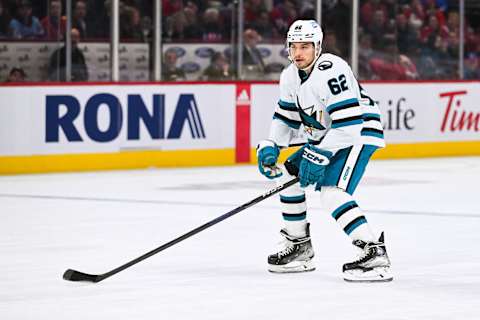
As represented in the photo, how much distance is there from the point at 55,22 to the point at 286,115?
6948mm

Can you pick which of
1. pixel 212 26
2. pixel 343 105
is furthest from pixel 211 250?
pixel 212 26

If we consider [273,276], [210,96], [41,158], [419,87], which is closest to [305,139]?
[273,276]

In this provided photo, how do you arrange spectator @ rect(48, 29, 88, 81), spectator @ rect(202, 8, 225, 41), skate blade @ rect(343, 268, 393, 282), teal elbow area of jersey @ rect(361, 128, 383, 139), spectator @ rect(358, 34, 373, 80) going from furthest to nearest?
1. spectator @ rect(358, 34, 373, 80)
2. spectator @ rect(202, 8, 225, 41)
3. spectator @ rect(48, 29, 88, 81)
4. teal elbow area of jersey @ rect(361, 128, 383, 139)
5. skate blade @ rect(343, 268, 393, 282)

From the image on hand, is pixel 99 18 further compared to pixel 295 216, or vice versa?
pixel 99 18

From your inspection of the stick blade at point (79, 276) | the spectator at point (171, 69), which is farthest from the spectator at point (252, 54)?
the stick blade at point (79, 276)

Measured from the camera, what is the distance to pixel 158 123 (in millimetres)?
13180

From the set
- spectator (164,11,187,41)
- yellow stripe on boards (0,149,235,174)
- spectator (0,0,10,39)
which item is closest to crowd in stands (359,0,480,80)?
spectator (164,11,187,41)

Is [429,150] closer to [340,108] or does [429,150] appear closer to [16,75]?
[16,75]

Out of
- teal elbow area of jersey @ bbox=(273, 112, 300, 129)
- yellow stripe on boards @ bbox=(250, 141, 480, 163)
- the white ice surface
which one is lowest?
yellow stripe on boards @ bbox=(250, 141, 480, 163)

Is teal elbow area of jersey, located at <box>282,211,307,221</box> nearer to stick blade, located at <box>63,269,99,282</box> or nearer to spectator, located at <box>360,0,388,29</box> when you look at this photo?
stick blade, located at <box>63,269,99,282</box>

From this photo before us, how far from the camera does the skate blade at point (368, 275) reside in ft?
20.3

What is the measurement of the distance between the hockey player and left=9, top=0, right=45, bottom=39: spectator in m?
6.73

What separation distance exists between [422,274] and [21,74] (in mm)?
6987

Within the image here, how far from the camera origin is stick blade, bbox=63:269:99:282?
6.13 m
